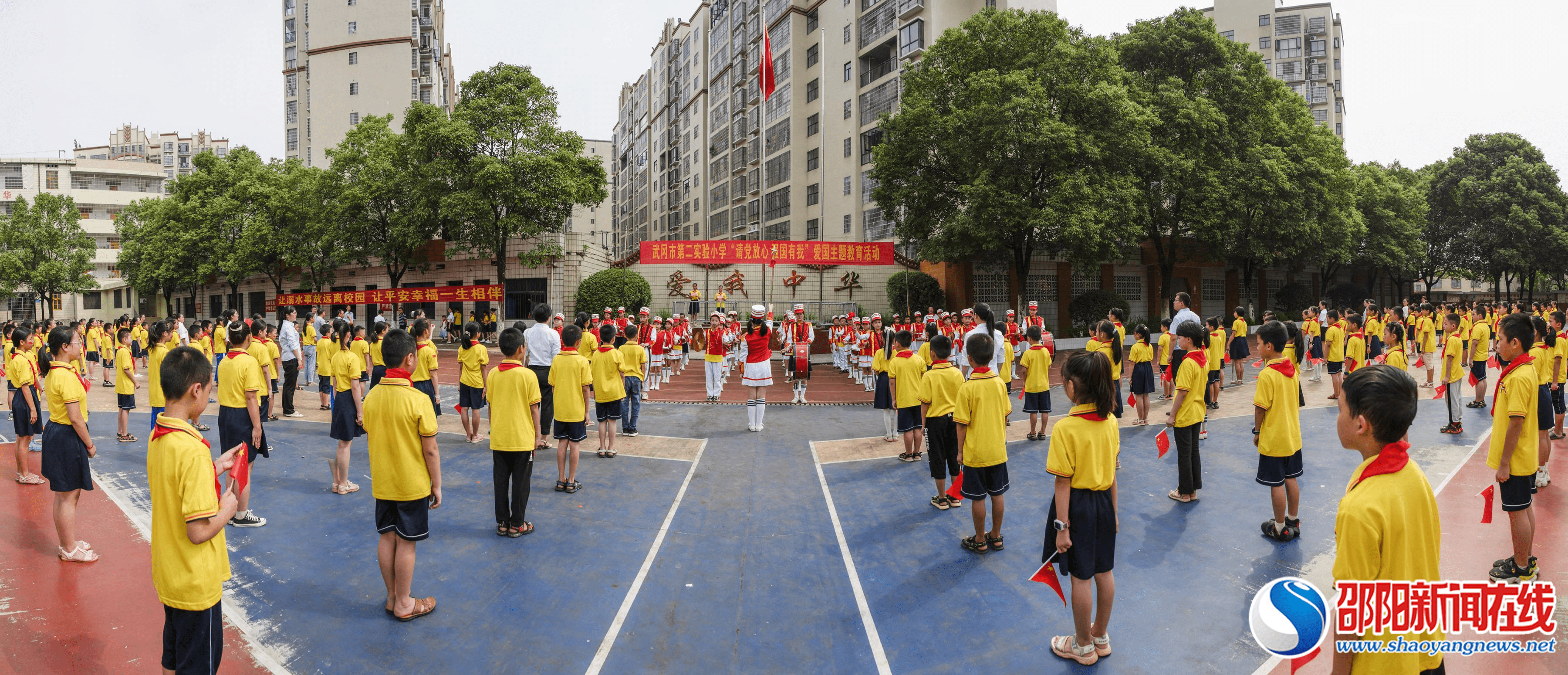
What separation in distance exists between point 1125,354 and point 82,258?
195 ft

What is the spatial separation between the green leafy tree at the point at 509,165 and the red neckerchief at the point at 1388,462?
27.6 m

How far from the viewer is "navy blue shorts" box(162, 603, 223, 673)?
9.95 feet

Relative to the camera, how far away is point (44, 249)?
39.8 meters

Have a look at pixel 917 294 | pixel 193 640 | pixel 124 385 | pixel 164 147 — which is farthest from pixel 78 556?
pixel 164 147

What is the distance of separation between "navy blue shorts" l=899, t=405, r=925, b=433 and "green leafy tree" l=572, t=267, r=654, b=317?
67.6ft

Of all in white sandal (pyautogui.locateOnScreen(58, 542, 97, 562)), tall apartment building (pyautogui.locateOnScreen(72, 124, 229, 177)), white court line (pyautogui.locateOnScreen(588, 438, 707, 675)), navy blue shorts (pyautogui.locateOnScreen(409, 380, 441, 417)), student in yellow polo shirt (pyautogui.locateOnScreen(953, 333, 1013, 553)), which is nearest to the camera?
white court line (pyautogui.locateOnScreen(588, 438, 707, 675))

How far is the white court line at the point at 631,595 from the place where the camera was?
13.1ft

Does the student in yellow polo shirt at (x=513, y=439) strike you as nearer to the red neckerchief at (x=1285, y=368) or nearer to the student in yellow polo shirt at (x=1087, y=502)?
the student in yellow polo shirt at (x=1087, y=502)

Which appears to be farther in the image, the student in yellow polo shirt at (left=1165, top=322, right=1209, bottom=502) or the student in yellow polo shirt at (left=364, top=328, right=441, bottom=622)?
the student in yellow polo shirt at (left=1165, top=322, right=1209, bottom=502)

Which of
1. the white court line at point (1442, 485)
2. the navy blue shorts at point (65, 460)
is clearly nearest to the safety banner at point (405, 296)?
the navy blue shorts at point (65, 460)

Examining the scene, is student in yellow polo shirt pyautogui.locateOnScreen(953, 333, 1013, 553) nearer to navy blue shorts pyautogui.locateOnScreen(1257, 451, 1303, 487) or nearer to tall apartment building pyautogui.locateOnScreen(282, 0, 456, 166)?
navy blue shorts pyautogui.locateOnScreen(1257, 451, 1303, 487)

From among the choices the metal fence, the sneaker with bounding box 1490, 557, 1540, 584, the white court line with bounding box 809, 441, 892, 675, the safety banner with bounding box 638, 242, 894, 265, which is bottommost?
the white court line with bounding box 809, 441, 892, 675

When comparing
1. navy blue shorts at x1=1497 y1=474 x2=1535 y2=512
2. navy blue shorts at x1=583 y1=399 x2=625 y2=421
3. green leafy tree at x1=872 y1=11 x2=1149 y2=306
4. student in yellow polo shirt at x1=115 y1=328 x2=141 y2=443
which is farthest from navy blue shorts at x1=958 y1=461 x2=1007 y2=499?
green leafy tree at x1=872 y1=11 x2=1149 y2=306

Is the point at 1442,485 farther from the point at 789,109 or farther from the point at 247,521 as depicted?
the point at 789,109
